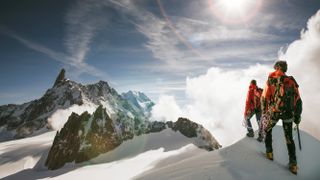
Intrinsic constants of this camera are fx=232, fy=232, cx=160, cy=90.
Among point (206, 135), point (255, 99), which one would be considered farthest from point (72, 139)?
point (255, 99)

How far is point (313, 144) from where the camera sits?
9656 millimetres

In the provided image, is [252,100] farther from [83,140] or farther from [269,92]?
[83,140]

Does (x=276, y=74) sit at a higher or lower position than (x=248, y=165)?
higher

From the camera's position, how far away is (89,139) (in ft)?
418

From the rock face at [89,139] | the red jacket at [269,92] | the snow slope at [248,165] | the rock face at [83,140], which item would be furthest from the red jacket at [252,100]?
the rock face at [83,140]

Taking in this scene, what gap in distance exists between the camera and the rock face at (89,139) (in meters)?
120

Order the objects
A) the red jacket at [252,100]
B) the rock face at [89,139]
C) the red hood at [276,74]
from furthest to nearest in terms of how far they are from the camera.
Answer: the rock face at [89,139] → the red jacket at [252,100] → the red hood at [276,74]

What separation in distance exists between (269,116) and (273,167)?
178 cm

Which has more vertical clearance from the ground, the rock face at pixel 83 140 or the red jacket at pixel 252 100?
the rock face at pixel 83 140

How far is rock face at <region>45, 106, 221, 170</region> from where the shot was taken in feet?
395

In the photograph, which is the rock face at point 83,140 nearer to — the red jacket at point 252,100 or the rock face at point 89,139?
the rock face at point 89,139

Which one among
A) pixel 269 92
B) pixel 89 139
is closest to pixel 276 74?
pixel 269 92

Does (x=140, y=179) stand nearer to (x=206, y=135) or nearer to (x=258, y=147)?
(x=258, y=147)

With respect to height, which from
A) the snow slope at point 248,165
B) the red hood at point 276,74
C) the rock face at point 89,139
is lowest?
→ the snow slope at point 248,165
